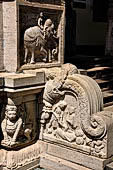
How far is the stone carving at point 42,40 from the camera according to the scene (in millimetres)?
5645

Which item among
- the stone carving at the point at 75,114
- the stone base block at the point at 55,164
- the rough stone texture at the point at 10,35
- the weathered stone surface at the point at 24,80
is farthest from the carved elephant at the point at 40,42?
the stone base block at the point at 55,164

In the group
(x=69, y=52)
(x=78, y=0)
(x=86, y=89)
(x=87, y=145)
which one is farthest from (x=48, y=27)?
(x=78, y=0)

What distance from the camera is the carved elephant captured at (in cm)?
563

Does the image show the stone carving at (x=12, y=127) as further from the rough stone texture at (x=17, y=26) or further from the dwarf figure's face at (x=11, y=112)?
the rough stone texture at (x=17, y=26)

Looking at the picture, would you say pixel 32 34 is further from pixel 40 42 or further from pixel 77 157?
pixel 77 157

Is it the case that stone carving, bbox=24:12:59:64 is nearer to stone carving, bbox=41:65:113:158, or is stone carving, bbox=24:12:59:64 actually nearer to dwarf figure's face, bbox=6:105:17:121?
stone carving, bbox=41:65:113:158

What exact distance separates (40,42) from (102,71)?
7.76 feet

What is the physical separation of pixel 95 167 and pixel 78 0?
8243 mm

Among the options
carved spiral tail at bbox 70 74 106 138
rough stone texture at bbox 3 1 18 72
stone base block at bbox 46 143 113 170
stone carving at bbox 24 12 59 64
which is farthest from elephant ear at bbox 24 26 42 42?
stone base block at bbox 46 143 113 170

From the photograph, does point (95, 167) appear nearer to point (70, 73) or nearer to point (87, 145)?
point (87, 145)

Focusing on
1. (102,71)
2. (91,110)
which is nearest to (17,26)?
(91,110)

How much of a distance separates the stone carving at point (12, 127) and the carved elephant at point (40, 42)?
97 centimetres

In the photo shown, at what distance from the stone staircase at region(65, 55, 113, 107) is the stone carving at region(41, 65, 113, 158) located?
4.80 feet

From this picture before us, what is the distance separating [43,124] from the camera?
5.72 meters
